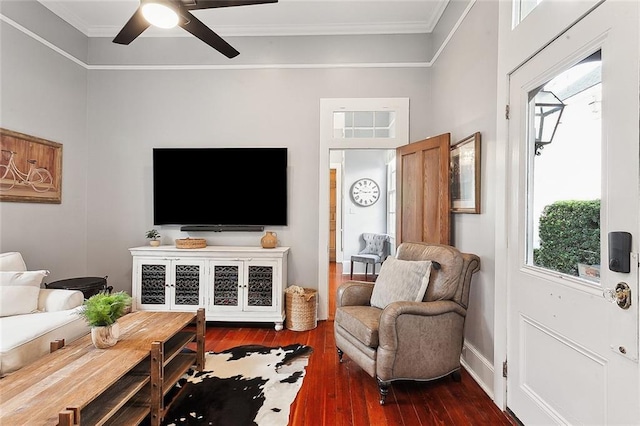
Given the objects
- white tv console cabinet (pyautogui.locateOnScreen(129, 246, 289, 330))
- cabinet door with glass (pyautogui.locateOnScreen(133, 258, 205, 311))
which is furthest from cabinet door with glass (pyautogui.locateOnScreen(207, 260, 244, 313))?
A: cabinet door with glass (pyautogui.locateOnScreen(133, 258, 205, 311))

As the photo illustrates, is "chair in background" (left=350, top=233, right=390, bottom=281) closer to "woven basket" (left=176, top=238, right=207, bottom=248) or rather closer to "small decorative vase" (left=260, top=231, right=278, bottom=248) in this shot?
"small decorative vase" (left=260, top=231, right=278, bottom=248)

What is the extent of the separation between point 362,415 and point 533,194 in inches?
65.9

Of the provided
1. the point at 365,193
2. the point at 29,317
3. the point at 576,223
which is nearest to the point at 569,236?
the point at 576,223

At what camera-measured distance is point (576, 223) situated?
1.47 m

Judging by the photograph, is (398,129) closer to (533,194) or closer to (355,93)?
(355,93)

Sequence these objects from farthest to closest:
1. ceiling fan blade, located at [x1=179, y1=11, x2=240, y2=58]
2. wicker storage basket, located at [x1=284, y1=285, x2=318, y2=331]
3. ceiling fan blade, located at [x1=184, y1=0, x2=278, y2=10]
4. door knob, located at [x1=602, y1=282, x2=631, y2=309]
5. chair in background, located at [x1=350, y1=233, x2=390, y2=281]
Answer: chair in background, located at [x1=350, y1=233, x2=390, y2=281], wicker storage basket, located at [x1=284, y1=285, x2=318, y2=331], ceiling fan blade, located at [x1=179, y1=11, x2=240, y2=58], ceiling fan blade, located at [x1=184, y1=0, x2=278, y2=10], door knob, located at [x1=602, y1=282, x2=631, y2=309]

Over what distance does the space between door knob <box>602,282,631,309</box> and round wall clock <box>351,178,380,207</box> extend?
559 centimetres

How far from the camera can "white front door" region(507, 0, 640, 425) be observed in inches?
46.3

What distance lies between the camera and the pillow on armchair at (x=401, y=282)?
7.66ft

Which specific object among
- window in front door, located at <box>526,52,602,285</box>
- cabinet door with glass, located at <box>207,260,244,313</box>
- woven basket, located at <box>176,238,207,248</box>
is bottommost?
cabinet door with glass, located at <box>207,260,244,313</box>

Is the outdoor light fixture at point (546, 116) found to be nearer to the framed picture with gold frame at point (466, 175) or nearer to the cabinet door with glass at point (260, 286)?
the framed picture with gold frame at point (466, 175)

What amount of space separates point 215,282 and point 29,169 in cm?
213

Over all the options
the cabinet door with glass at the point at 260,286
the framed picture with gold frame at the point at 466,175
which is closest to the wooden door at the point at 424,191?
the framed picture with gold frame at the point at 466,175

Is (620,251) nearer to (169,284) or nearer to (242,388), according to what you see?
(242,388)
